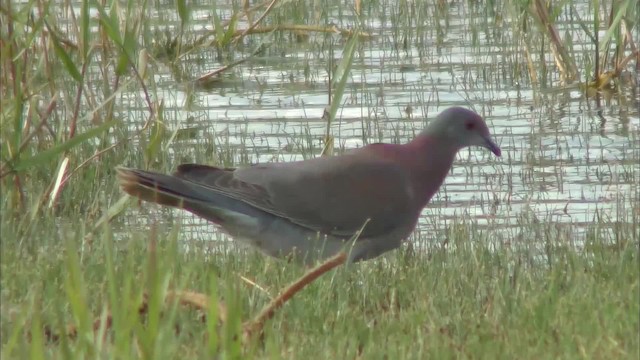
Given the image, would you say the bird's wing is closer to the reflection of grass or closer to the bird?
the bird

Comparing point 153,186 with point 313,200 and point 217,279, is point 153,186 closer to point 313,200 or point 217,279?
point 313,200

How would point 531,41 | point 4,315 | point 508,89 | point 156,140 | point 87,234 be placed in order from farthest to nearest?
1. point 531,41
2. point 508,89
3. point 156,140
4. point 87,234
5. point 4,315

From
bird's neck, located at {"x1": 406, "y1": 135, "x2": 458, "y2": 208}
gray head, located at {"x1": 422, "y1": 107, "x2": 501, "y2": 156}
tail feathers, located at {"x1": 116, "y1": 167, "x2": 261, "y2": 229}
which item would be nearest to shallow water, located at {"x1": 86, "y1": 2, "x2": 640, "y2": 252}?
bird's neck, located at {"x1": 406, "y1": 135, "x2": 458, "y2": 208}

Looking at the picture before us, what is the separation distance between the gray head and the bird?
0.30 m

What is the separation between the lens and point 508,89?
31.2 ft

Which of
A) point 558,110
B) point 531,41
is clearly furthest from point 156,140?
point 531,41

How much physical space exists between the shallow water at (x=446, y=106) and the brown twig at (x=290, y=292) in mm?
2242

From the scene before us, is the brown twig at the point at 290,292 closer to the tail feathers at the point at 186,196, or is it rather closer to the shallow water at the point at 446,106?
the tail feathers at the point at 186,196

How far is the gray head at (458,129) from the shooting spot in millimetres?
6375

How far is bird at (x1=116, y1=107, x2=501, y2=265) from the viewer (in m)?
5.73

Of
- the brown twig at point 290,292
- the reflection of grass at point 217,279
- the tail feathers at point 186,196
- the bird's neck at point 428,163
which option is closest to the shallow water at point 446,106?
the reflection of grass at point 217,279

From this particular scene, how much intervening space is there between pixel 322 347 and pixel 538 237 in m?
2.21

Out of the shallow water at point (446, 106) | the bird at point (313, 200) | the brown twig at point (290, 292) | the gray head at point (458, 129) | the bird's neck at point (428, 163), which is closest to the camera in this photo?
the brown twig at point (290, 292)

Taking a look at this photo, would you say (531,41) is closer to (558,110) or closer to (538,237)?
(558,110)
